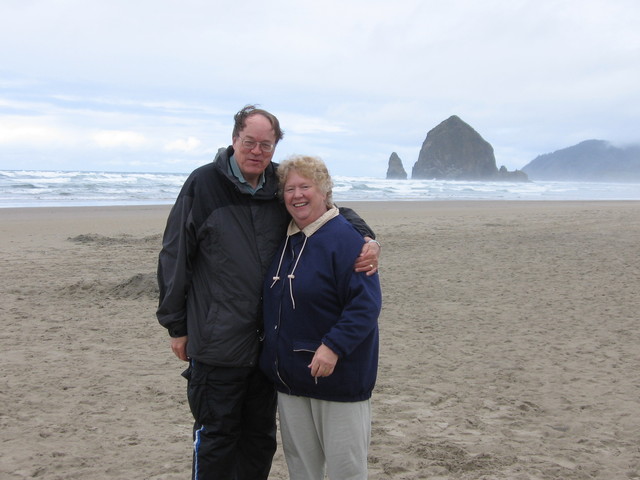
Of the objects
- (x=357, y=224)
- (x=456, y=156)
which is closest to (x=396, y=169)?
(x=456, y=156)

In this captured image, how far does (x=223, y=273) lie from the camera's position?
2762mm

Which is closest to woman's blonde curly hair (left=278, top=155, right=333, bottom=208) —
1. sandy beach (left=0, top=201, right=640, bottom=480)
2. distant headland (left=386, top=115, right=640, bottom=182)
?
sandy beach (left=0, top=201, right=640, bottom=480)

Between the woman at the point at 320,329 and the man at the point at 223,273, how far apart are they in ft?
0.33

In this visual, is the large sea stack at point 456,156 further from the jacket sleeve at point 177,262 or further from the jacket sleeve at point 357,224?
the jacket sleeve at point 177,262

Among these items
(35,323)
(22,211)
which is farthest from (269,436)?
(22,211)

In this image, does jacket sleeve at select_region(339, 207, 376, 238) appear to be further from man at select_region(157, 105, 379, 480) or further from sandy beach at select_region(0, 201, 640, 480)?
sandy beach at select_region(0, 201, 640, 480)

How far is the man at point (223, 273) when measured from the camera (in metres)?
2.76

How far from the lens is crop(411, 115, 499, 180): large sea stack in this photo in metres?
117

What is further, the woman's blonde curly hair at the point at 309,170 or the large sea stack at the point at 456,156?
the large sea stack at the point at 456,156

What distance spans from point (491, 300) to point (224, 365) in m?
5.64

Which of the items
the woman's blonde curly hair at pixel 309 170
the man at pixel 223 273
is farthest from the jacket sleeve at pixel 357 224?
the woman's blonde curly hair at pixel 309 170

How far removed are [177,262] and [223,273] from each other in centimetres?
21

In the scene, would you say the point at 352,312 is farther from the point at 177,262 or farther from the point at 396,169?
the point at 396,169

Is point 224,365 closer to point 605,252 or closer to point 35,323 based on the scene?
point 35,323
